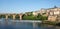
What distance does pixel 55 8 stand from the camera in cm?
2441

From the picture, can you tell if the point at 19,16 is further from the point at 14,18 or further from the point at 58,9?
the point at 58,9

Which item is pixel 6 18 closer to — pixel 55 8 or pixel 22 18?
pixel 22 18

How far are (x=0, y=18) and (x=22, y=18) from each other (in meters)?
3.19

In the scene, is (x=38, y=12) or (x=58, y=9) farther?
(x=38, y=12)

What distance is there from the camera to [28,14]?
24656mm

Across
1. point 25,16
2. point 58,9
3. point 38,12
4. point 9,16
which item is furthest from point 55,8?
point 9,16

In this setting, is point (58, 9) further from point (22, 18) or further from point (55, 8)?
point (22, 18)

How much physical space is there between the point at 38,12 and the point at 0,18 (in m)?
5.15

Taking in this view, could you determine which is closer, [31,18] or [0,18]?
[31,18]

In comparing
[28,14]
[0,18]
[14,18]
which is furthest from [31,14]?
[0,18]

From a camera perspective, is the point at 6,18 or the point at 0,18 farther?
the point at 0,18

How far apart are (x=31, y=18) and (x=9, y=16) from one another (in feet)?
9.16

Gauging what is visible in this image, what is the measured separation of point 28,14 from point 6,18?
3.16 m

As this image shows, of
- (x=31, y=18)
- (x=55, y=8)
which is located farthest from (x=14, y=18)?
(x=55, y=8)
